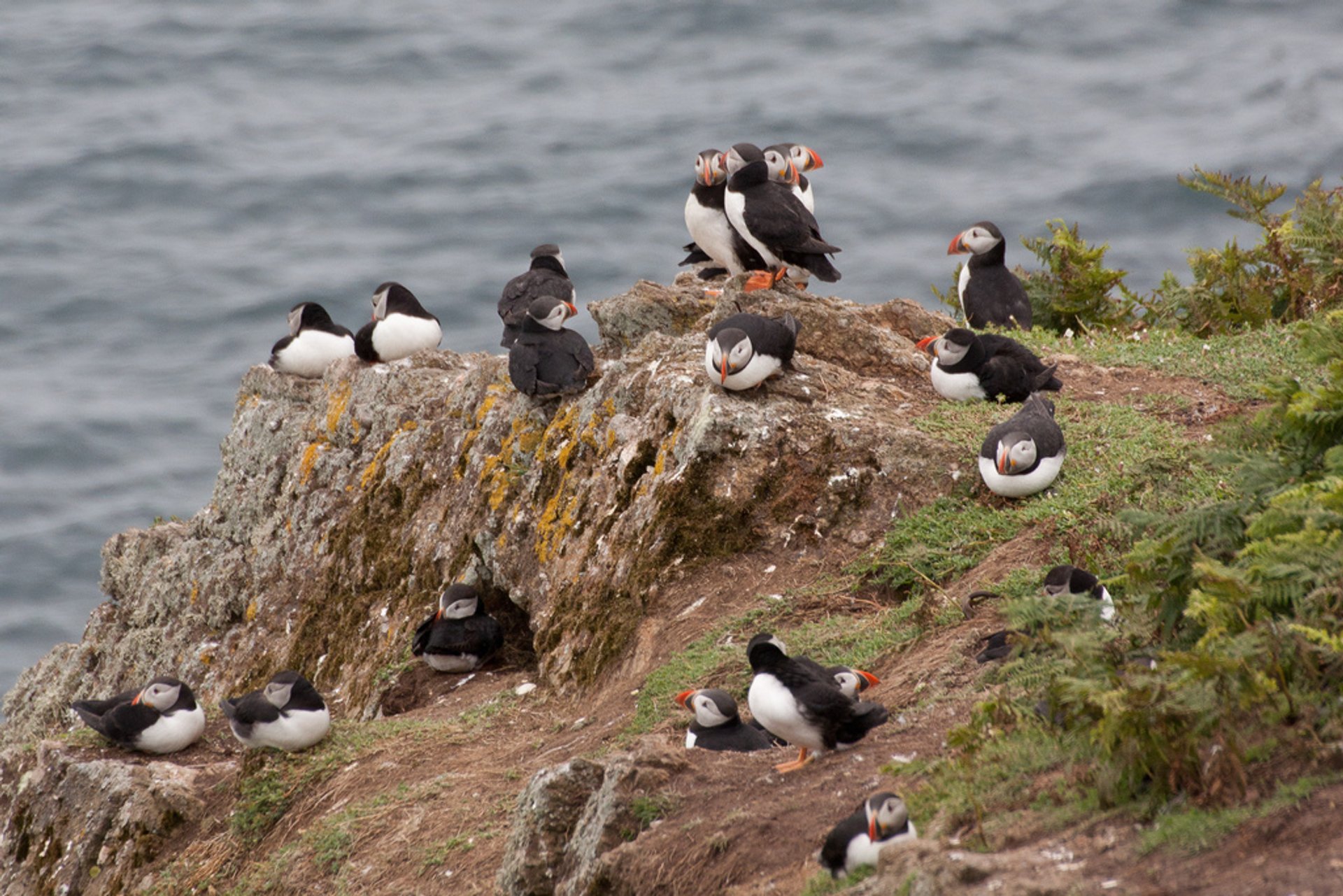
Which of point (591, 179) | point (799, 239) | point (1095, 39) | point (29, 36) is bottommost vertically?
point (799, 239)

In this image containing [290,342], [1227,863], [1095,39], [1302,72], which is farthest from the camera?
[1095,39]

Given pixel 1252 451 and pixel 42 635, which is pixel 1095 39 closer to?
pixel 42 635

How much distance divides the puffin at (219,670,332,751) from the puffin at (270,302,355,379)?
4424mm

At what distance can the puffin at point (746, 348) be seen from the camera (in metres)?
7.89

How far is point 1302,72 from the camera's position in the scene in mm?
34406

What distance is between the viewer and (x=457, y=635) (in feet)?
28.7

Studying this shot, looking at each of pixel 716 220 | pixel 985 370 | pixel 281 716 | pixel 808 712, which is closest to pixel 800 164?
pixel 716 220

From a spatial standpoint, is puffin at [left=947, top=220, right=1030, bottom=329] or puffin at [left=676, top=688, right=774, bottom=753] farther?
puffin at [left=947, top=220, right=1030, bottom=329]

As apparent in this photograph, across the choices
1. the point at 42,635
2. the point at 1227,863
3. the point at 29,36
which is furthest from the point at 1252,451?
the point at 29,36

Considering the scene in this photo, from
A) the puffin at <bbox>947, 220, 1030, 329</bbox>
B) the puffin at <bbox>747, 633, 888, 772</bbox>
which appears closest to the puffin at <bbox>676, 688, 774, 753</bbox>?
the puffin at <bbox>747, 633, 888, 772</bbox>

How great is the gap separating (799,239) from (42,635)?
19.7m

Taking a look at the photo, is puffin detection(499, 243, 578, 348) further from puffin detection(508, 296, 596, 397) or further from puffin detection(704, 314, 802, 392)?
puffin detection(704, 314, 802, 392)

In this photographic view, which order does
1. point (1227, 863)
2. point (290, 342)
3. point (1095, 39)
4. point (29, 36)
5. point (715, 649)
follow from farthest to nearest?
point (29, 36) → point (1095, 39) → point (290, 342) → point (715, 649) → point (1227, 863)

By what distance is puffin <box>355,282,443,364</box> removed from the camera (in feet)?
36.8
